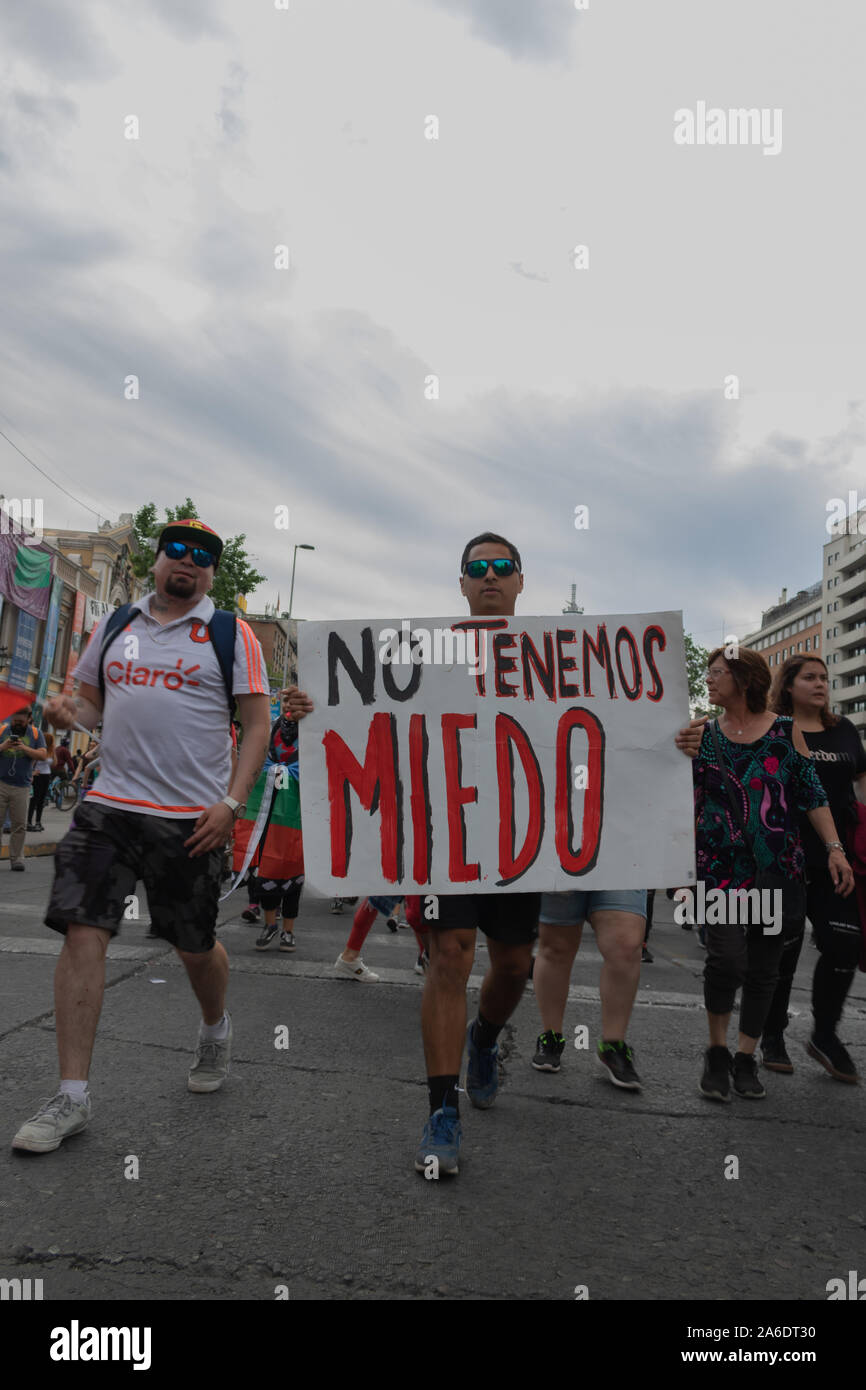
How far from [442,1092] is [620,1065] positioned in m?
1.18

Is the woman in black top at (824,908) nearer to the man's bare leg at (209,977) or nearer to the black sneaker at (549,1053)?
the black sneaker at (549,1053)

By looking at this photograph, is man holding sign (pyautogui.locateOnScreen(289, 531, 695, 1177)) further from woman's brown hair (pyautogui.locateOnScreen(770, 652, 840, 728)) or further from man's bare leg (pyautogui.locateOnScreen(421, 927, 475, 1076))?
woman's brown hair (pyautogui.locateOnScreen(770, 652, 840, 728))

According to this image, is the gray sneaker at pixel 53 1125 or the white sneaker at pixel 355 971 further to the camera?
the white sneaker at pixel 355 971

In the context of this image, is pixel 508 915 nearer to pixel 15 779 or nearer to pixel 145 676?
pixel 145 676

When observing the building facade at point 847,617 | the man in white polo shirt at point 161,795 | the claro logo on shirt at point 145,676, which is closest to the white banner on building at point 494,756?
the man in white polo shirt at point 161,795

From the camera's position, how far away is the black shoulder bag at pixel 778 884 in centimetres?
398

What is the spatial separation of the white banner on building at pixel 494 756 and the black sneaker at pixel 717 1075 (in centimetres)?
95

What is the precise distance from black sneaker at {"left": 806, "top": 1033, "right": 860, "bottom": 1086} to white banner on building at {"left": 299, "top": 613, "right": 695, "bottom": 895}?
1.56m

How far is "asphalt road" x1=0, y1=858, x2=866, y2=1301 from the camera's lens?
87.7 inches

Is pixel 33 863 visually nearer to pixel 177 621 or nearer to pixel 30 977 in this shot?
pixel 30 977

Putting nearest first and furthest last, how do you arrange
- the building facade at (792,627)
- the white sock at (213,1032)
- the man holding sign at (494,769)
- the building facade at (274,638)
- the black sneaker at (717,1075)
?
the man holding sign at (494,769) → the white sock at (213,1032) → the black sneaker at (717,1075) → the building facade at (792,627) → the building facade at (274,638)

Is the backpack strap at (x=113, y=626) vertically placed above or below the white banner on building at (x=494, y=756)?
above

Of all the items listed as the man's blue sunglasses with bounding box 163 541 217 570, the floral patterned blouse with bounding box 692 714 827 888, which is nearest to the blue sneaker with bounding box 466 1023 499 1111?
the floral patterned blouse with bounding box 692 714 827 888

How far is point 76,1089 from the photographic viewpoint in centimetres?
294
